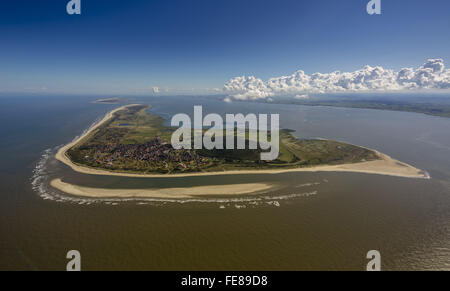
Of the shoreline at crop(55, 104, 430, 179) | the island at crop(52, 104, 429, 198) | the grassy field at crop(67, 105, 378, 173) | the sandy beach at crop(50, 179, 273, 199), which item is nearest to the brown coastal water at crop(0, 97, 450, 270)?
the sandy beach at crop(50, 179, 273, 199)

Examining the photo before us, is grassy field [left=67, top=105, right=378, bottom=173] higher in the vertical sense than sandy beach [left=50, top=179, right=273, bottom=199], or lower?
higher

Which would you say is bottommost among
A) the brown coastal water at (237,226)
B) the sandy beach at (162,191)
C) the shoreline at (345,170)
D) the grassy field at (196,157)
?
the brown coastal water at (237,226)

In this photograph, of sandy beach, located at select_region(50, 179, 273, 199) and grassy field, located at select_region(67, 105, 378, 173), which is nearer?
sandy beach, located at select_region(50, 179, 273, 199)

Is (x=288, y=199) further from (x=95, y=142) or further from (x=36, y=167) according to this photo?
(x=95, y=142)

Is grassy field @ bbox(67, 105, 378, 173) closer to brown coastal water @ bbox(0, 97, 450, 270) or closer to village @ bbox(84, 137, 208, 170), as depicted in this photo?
village @ bbox(84, 137, 208, 170)

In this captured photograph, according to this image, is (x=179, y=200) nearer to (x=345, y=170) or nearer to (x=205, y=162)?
(x=205, y=162)

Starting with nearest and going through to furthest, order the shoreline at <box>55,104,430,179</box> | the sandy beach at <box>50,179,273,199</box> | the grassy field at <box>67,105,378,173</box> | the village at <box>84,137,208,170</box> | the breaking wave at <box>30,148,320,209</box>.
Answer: the breaking wave at <box>30,148,320,209</box>, the sandy beach at <box>50,179,273,199</box>, the shoreline at <box>55,104,430,179</box>, the grassy field at <box>67,105,378,173</box>, the village at <box>84,137,208,170</box>

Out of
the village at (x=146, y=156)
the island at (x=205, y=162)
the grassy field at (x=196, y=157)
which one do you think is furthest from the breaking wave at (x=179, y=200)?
the village at (x=146, y=156)

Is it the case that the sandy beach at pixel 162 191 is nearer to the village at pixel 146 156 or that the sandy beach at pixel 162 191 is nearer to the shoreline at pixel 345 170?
the shoreline at pixel 345 170

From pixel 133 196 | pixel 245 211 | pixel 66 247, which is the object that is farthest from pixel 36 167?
pixel 245 211
